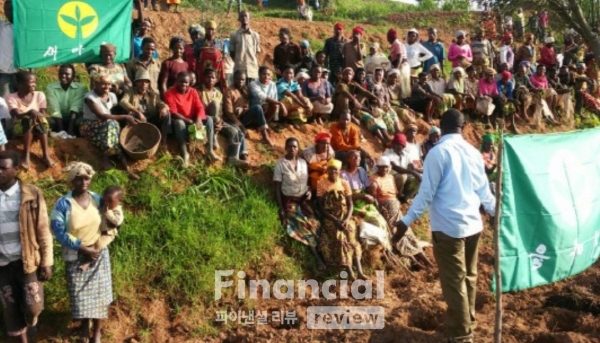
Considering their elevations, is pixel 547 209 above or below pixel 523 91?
below

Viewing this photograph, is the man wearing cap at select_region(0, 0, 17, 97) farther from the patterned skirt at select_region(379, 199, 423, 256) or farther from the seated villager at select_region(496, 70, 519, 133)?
the seated villager at select_region(496, 70, 519, 133)

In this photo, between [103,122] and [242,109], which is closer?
[103,122]

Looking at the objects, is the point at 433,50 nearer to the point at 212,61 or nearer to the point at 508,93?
the point at 508,93

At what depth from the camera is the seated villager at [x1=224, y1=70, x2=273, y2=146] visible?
27.2 ft

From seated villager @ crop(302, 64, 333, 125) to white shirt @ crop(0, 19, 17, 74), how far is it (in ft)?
13.8

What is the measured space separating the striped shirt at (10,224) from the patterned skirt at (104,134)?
2.12 m

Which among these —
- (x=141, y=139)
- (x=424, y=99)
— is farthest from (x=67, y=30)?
(x=424, y=99)

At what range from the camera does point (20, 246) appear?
15.7 ft

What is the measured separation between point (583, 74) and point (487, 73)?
4.38m

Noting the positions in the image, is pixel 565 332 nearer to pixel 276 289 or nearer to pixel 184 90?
pixel 276 289

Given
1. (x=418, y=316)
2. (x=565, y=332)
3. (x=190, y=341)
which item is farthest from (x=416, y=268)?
(x=190, y=341)

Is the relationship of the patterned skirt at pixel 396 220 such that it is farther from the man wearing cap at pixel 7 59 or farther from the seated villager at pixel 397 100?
the man wearing cap at pixel 7 59

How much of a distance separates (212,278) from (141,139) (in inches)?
77.2

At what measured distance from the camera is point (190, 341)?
5.81 m
